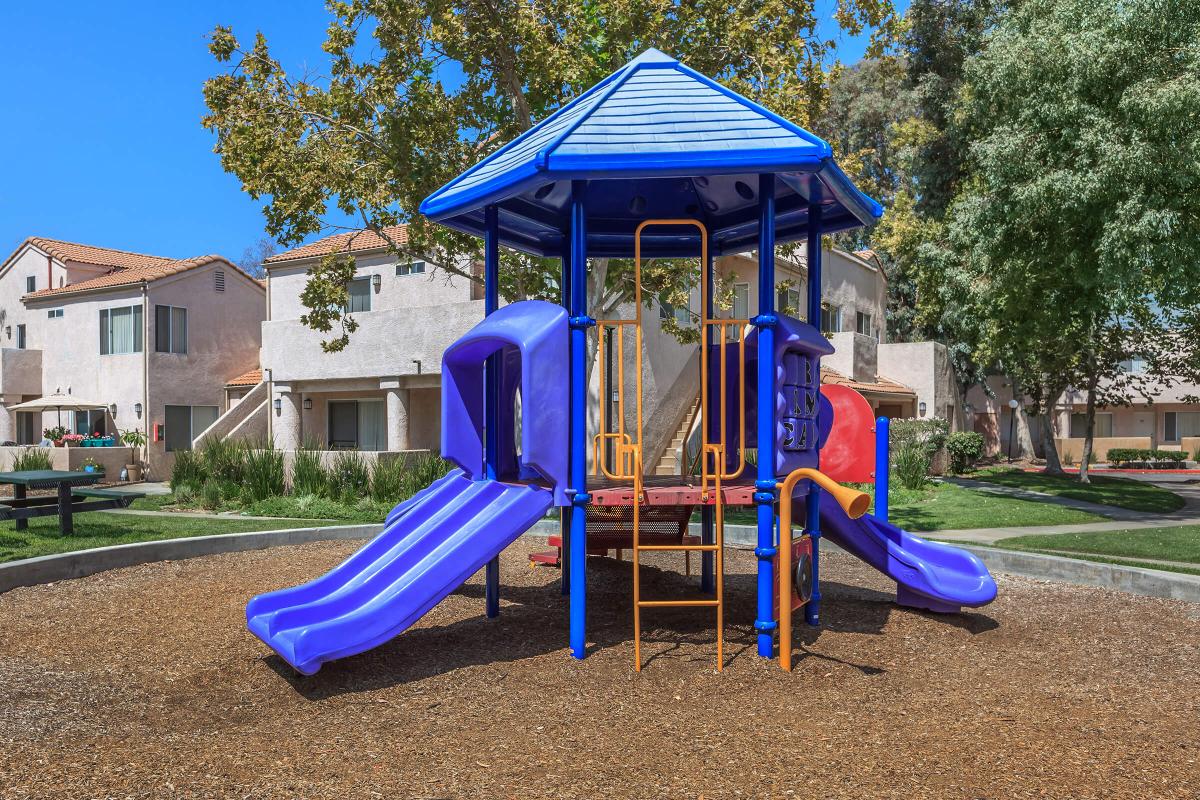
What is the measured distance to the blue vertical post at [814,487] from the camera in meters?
8.32

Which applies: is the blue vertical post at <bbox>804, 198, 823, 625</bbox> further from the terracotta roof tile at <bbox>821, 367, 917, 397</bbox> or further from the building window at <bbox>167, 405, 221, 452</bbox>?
the building window at <bbox>167, 405, 221, 452</bbox>

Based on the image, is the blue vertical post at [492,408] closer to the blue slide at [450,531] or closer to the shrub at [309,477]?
the blue slide at [450,531]

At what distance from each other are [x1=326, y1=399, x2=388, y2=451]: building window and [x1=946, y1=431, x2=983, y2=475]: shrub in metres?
18.0

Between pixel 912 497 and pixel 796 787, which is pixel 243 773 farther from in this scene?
pixel 912 497

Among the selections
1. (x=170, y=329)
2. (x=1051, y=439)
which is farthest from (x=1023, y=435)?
(x=170, y=329)

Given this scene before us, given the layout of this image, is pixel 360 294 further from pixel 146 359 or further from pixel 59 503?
pixel 59 503

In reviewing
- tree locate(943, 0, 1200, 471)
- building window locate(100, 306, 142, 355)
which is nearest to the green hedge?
tree locate(943, 0, 1200, 471)

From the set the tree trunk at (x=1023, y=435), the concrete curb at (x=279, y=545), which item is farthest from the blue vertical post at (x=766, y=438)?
the tree trunk at (x=1023, y=435)

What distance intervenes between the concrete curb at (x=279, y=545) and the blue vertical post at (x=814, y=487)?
3968 mm

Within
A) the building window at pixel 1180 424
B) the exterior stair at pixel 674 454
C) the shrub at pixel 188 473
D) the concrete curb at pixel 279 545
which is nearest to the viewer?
the concrete curb at pixel 279 545

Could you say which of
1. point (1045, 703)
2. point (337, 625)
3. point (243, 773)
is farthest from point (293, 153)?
point (1045, 703)

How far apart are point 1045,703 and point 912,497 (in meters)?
16.1

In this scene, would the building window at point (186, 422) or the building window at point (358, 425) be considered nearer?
the building window at point (358, 425)

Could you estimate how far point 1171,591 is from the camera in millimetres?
9930
